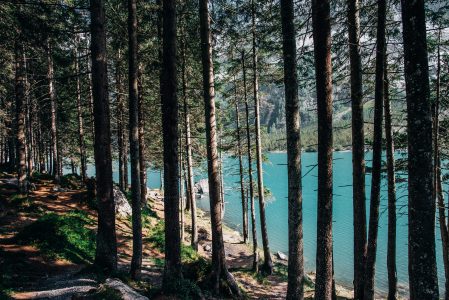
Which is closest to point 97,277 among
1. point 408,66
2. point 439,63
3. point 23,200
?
point 408,66

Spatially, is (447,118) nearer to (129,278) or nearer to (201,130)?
(129,278)

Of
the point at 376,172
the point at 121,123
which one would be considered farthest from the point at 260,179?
the point at 121,123

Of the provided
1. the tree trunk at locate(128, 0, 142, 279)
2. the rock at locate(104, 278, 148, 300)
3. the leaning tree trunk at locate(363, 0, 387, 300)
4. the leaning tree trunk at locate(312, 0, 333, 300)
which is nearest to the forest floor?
the rock at locate(104, 278, 148, 300)

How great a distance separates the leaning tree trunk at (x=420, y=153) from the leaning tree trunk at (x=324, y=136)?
5.66ft

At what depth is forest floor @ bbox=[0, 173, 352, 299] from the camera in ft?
25.4

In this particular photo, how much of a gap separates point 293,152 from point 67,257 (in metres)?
8.86

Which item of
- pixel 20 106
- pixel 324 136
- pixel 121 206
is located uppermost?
pixel 20 106

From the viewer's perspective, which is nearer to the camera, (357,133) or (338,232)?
(357,133)

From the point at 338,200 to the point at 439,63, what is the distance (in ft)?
125

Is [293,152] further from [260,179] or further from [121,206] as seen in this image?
[121,206]

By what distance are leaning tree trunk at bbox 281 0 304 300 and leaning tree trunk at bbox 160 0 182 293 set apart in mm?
2714

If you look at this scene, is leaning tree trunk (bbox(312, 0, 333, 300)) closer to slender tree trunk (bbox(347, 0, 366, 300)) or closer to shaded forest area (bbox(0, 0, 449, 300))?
shaded forest area (bbox(0, 0, 449, 300))

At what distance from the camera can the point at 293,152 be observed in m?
7.02

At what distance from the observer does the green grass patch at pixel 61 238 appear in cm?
1106
